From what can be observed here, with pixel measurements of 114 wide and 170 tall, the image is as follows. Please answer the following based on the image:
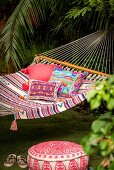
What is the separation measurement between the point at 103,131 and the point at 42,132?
328 cm

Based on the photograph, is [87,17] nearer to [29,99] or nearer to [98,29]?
[98,29]

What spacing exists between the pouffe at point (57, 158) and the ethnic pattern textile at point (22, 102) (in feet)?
1.95

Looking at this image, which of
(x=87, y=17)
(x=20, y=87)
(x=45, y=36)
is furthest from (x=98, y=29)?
(x=20, y=87)

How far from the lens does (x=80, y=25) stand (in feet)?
16.7

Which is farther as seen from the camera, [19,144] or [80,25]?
[80,25]

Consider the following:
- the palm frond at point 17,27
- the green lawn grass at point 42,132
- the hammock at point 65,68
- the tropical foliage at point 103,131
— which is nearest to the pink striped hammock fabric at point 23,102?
the hammock at point 65,68

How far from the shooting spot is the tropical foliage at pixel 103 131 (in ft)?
2.98

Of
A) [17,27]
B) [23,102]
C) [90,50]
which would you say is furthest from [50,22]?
[23,102]

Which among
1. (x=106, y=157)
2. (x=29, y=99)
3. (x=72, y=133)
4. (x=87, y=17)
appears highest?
(x=87, y=17)

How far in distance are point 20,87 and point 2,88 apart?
23 cm

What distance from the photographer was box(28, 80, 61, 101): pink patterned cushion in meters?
4.01

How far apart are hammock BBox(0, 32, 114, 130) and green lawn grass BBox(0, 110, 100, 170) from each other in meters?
0.37

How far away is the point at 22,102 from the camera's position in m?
3.70

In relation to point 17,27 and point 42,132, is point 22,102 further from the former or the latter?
point 17,27
